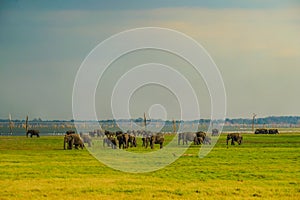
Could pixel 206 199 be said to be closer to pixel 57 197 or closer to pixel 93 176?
pixel 57 197

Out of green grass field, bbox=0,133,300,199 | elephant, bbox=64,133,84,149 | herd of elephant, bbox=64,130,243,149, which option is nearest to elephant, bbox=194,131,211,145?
herd of elephant, bbox=64,130,243,149

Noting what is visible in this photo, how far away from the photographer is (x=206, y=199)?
63.6 ft

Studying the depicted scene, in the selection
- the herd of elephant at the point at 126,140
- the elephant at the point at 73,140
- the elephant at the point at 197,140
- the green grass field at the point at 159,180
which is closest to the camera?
the green grass field at the point at 159,180

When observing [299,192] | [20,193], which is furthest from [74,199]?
[299,192]

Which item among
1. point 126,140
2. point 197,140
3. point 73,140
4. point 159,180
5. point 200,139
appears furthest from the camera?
point 200,139

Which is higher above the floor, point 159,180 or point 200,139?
point 200,139

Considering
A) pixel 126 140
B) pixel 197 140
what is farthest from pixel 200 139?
pixel 126 140

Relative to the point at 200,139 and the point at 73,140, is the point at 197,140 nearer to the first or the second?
the point at 200,139

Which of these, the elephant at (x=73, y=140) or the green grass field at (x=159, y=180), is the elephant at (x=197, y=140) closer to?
the elephant at (x=73, y=140)

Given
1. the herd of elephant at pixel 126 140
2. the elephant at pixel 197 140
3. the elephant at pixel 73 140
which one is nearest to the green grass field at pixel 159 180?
the elephant at pixel 73 140

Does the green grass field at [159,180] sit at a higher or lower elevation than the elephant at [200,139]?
lower

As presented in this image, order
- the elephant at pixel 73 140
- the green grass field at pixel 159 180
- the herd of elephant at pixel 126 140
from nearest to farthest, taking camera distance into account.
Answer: the green grass field at pixel 159 180 → the elephant at pixel 73 140 → the herd of elephant at pixel 126 140

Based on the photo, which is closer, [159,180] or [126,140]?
[159,180]

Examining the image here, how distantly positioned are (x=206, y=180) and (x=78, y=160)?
1323cm
